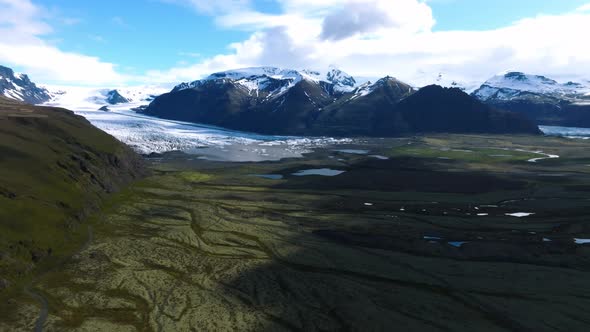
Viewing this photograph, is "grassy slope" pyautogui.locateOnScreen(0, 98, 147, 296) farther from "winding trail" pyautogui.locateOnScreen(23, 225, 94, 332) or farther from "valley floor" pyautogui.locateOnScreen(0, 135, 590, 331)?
"valley floor" pyautogui.locateOnScreen(0, 135, 590, 331)

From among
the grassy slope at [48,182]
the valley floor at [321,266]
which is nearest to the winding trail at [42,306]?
the valley floor at [321,266]

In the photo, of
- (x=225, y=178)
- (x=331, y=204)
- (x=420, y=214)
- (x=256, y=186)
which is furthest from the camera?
(x=225, y=178)

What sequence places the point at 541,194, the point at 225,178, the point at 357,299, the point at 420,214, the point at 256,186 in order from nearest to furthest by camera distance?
the point at 357,299 → the point at 420,214 → the point at 541,194 → the point at 256,186 → the point at 225,178

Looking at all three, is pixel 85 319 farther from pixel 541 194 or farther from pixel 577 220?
pixel 541 194

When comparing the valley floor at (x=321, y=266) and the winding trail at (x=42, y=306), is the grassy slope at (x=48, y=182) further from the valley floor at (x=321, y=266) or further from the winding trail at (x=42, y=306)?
the valley floor at (x=321, y=266)

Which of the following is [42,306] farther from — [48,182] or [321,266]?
[48,182]

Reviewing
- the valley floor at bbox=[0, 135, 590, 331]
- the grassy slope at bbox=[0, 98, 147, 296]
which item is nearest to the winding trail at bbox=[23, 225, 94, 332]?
the valley floor at bbox=[0, 135, 590, 331]

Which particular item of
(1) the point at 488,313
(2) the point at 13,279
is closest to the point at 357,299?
(1) the point at 488,313
